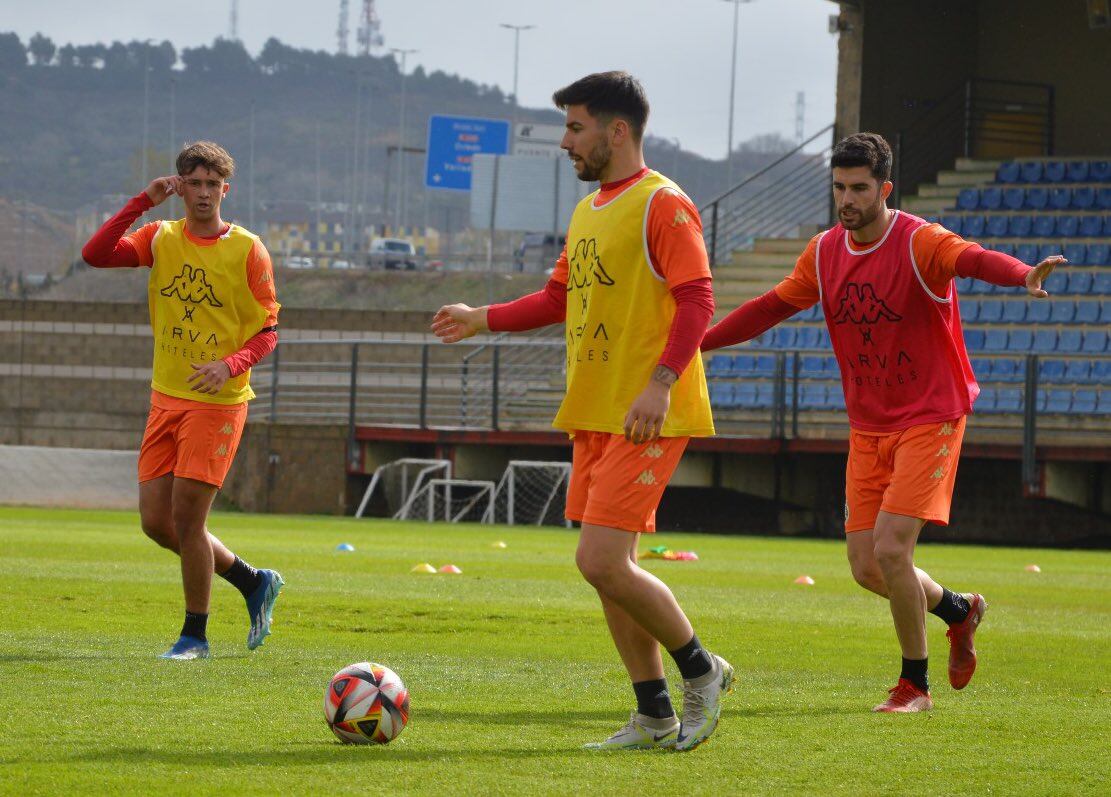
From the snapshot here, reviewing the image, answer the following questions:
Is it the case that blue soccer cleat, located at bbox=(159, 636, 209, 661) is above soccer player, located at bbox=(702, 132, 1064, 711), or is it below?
below

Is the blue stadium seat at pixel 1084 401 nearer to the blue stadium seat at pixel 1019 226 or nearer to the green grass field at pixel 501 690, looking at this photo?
the blue stadium seat at pixel 1019 226

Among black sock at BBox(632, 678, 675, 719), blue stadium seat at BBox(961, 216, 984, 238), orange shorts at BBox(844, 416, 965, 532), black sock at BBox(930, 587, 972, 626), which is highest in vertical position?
blue stadium seat at BBox(961, 216, 984, 238)

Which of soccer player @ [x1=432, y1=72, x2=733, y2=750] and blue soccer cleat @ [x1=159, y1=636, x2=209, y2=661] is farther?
blue soccer cleat @ [x1=159, y1=636, x2=209, y2=661]

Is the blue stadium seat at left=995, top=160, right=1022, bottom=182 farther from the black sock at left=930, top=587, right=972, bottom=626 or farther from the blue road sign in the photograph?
the blue road sign

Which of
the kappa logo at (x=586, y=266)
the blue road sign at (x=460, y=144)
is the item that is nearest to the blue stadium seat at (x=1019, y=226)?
the kappa logo at (x=586, y=266)

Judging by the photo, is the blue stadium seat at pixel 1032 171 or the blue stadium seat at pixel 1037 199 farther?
the blue stadium seat at pixel 1032 171

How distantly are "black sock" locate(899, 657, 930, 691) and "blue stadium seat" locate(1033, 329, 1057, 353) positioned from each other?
2027 cm

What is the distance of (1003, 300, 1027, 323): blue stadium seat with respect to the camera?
2717 cm

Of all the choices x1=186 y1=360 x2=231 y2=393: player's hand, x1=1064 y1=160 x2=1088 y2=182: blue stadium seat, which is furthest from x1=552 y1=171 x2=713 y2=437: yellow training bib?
x1=1064 y1=160 x2=1088 y2=182: blue stadium seat

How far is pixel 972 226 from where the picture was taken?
98.1 feet

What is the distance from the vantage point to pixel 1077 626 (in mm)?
10898

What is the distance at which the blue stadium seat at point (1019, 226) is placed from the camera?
29281 millimetres

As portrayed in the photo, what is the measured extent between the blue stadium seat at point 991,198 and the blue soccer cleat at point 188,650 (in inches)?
962

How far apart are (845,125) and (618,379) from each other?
92.0 feet
